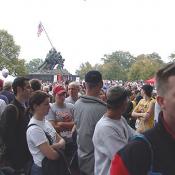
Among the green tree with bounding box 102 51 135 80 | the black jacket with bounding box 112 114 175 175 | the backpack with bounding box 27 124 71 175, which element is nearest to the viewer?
the black jacket with bounding box 112 114 175 175

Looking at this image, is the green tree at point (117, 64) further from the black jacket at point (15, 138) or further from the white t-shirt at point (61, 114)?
the black jacket at point (15, 138)

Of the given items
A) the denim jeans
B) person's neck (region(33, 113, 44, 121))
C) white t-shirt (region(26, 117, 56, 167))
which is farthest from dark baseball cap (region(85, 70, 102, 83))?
the denim jeans

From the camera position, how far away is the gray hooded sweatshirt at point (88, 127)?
14.2 feet

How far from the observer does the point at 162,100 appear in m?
2.06

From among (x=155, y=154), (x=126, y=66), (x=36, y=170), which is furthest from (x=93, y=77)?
(x=126, y=66)

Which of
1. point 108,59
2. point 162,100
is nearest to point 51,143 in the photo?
point 162,100

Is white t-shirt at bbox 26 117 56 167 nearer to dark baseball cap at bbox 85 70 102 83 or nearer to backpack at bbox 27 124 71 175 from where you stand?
backpack at bbox 27 124 71 175

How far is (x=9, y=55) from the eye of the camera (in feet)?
277

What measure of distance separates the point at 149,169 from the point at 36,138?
2.27 meters

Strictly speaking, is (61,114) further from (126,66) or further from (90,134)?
(126,66)

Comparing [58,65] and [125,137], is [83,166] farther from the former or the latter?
[58,65]

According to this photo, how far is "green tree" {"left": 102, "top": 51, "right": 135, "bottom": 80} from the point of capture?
131m

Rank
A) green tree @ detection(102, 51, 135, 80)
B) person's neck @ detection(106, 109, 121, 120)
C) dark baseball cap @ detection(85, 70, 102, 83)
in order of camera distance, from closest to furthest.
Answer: person's neck @ detection(106, 109, 121, 120) < dark baseball cap @ detection(85, 70, 102, 83) < green tree @ detection(102, 51, 135, 80)

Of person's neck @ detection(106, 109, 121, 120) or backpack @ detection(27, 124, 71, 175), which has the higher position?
person's neck @ detection(106, 109, 121, 120)
